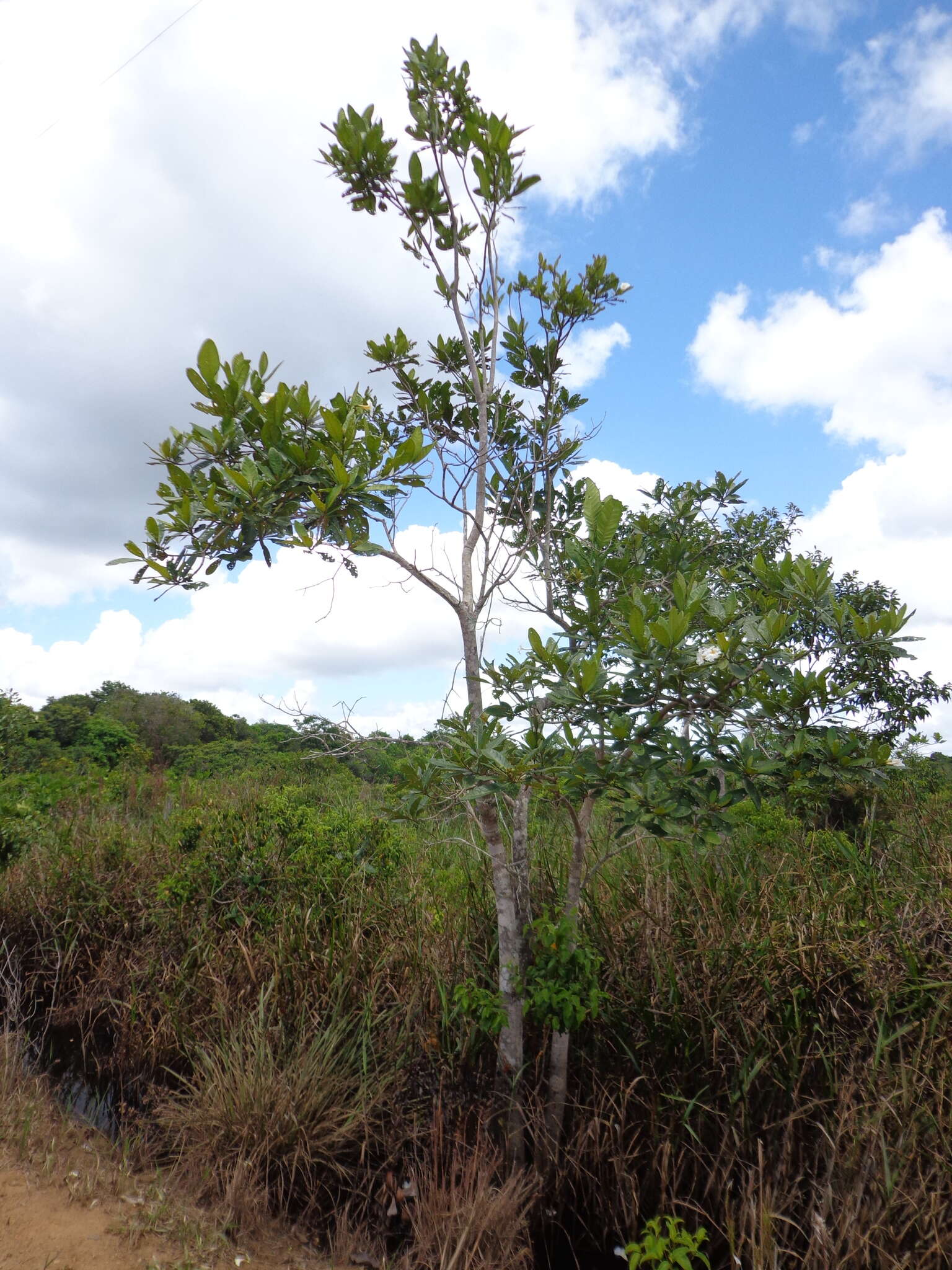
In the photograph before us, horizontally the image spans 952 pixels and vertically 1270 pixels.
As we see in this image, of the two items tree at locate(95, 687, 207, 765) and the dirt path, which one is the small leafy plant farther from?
tree at locate(95, 687, 207, 765)

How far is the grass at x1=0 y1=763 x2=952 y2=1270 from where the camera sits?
3.21 meters

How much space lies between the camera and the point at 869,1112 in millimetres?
3326

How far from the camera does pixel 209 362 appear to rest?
2889 millimetres

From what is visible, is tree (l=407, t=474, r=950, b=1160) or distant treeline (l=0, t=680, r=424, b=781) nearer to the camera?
tree (l=407, t=474, r=950, b=1160)

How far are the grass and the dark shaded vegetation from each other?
2cm

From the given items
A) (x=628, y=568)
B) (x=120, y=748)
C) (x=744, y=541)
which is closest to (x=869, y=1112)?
(x=628, y=568)

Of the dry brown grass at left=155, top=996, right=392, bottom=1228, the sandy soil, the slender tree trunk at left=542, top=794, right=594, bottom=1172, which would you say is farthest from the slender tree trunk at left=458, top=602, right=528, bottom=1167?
the sandy soil

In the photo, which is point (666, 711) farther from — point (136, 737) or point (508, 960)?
point (136, 737)

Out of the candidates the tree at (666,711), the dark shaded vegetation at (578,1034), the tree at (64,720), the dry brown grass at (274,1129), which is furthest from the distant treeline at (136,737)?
the tree at (666,711)

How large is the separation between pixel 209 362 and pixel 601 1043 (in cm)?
373

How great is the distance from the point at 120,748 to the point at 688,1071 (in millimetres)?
14661

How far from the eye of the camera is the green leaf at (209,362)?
2854 millimetres

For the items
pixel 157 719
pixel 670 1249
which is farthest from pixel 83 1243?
pixel 157 719

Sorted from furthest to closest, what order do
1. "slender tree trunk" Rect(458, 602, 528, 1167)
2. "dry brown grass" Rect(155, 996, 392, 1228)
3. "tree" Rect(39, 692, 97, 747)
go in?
1. "tree" Rect(39, 692, 97, 747)
2. "dry brown grass" Rect(155, 996, 392, 1228)
3. "slender tree trunk" Rect(458, 602, 528, 1167)
